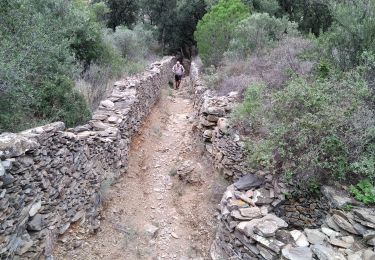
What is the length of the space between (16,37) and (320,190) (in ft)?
21.1

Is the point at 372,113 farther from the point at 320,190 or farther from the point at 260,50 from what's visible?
the point at 260,50

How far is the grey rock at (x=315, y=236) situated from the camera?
434 cm

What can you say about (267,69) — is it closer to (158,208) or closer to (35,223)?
(158,208)

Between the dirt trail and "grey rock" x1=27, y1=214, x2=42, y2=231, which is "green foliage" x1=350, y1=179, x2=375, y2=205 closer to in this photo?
the dirt trail

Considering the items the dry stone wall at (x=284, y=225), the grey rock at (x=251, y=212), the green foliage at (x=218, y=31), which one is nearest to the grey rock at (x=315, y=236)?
the dry stone wall at (x=284, y=225)

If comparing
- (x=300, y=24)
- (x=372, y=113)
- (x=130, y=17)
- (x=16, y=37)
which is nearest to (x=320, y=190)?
(x=372, y=113)

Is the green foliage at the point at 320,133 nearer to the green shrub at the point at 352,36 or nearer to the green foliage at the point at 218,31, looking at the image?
the green shrub at the point at 352,36

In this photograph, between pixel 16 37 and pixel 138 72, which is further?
pixel 138 72

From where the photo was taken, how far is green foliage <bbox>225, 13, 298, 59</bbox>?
40.8ft

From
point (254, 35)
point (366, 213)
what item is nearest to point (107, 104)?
point (366, 213)

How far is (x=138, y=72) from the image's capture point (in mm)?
13008

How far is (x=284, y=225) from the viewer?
4.76 metres

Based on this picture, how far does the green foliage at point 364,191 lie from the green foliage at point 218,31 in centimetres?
A: 1027

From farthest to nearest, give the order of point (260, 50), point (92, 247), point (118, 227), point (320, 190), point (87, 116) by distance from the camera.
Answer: point (260, 50) → point (87, 116) → point (118, 227) → point (92, 247) → point (320, 190)
